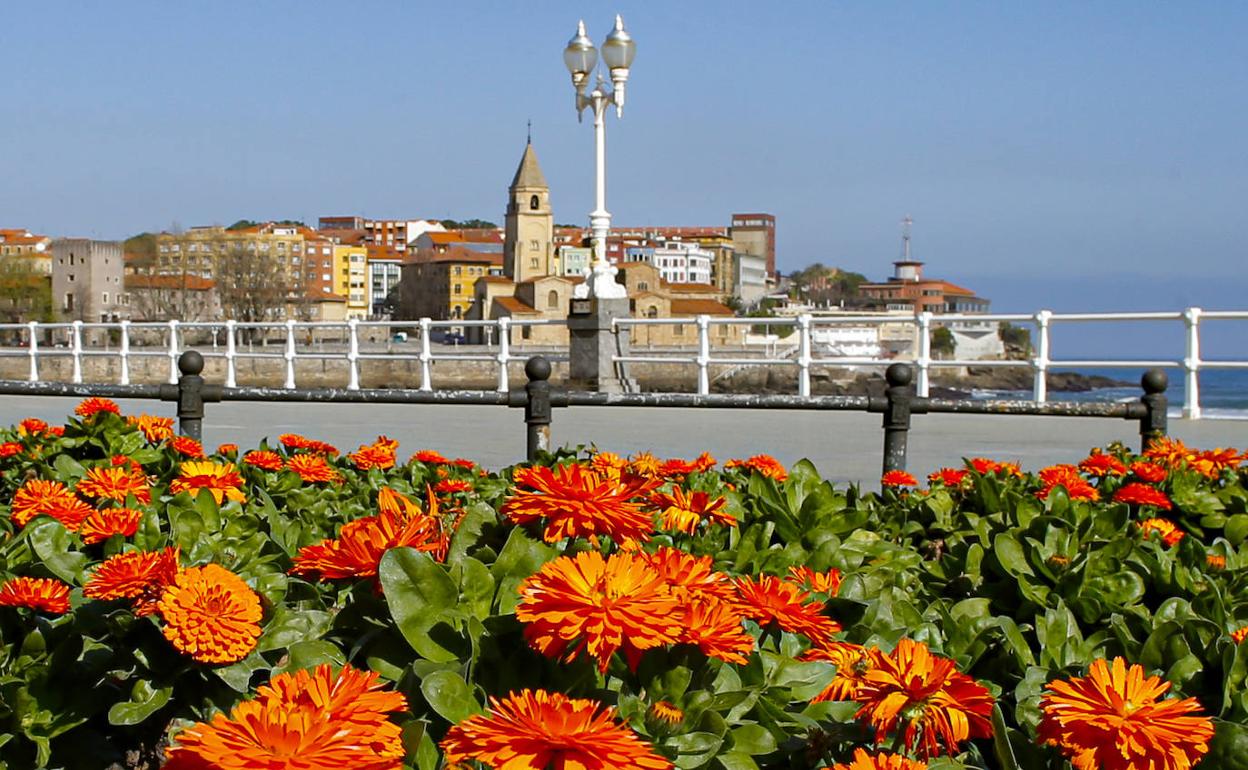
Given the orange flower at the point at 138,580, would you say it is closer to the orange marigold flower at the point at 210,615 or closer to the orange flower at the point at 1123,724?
the orange marigold flower at the point at 210,615

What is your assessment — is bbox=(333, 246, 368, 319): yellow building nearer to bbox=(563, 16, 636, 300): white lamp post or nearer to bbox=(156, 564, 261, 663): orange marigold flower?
bbox=(563, 16, 636, 300): white lamp post

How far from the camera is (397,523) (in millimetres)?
2043

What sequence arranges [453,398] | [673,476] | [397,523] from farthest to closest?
[453,398], [673,476], [397,523]

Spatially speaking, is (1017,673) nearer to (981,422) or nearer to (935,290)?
(981,422)

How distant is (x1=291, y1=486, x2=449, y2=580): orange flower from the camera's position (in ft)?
6.27

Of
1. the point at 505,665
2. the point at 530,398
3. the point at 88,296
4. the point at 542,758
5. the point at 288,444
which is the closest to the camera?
the point at 542,758

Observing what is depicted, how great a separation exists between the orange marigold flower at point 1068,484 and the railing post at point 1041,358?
1019cm

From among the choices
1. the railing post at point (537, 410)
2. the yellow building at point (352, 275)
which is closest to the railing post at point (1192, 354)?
the railing post at point (537, 410)

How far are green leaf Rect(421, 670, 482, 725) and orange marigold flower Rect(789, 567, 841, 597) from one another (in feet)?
2.99

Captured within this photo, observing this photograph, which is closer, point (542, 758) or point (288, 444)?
point (542, 758)

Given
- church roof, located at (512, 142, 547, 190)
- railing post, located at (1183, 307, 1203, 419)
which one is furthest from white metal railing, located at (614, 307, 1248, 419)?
church roof, located at (512, 142, 547, 190)

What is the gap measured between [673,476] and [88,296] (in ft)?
439

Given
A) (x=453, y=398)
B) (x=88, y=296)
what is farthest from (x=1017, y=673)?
(x=88, y=296)

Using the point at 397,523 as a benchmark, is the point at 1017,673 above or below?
below
